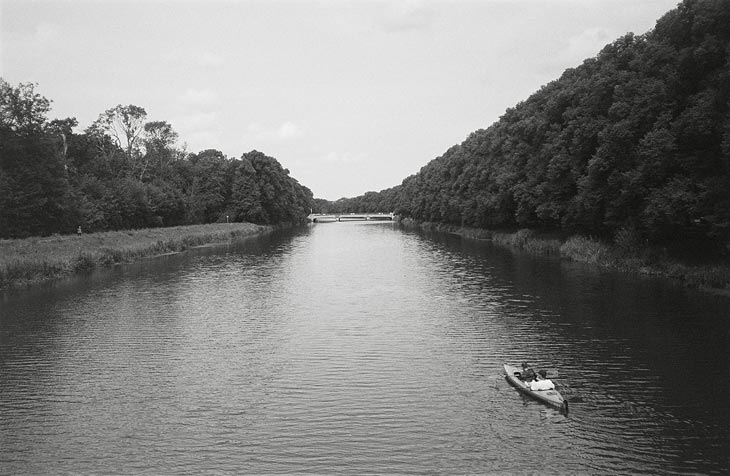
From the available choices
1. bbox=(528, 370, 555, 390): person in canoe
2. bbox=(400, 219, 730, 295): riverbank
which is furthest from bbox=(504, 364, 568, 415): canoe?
bbox=(400, 219, 730, 295): riverbank

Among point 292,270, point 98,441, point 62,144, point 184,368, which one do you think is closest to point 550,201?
point 292,270

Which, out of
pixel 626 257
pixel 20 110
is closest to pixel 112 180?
pixel 20 110

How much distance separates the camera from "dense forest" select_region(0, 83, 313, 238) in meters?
68.8

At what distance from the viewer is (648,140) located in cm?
4141

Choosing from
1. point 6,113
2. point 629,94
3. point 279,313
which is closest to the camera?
point 279,313

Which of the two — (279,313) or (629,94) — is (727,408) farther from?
(629,94)

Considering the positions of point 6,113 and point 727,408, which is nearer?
point 727,408

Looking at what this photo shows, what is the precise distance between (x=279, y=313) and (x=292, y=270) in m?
22.5

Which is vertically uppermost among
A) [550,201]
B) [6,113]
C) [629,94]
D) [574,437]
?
[6,113]

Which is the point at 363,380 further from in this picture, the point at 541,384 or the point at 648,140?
the point at 648,140

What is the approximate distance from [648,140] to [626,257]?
12.5 metres

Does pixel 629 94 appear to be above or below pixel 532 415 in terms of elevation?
above

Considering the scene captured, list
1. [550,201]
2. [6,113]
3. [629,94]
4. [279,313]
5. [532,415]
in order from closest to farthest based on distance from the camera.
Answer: [532,415]
[279,313]
[629,94]
[550,201]
[6,113]

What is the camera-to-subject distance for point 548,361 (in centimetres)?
2417
